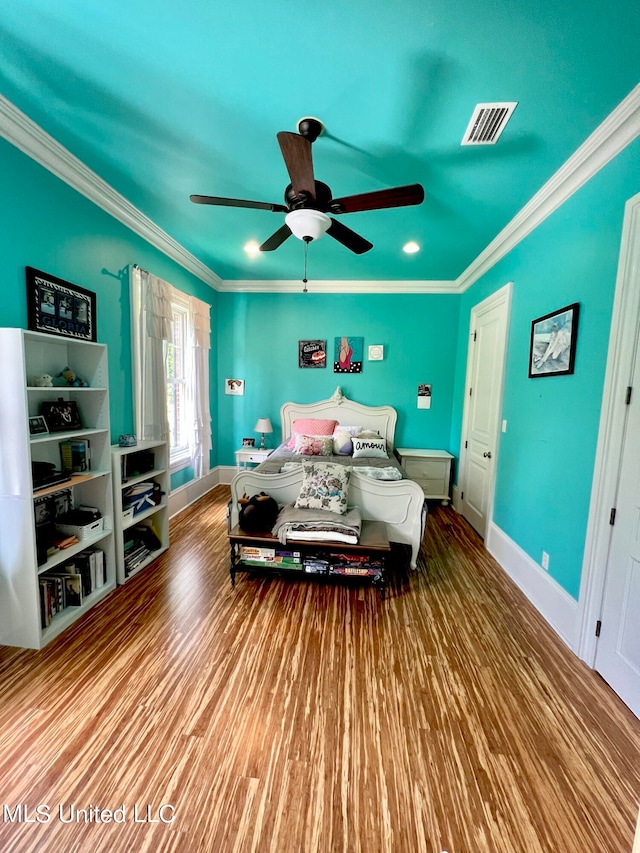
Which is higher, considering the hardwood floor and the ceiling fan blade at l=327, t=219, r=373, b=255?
the ceiling fan blade at l=327, t=219, r=373, b=255

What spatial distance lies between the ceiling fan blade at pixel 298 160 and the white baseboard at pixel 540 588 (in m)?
2.66

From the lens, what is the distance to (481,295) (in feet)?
11.6

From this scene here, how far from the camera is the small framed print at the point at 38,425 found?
6.10 feet

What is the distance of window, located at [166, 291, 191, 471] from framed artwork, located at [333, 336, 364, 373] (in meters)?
1.90

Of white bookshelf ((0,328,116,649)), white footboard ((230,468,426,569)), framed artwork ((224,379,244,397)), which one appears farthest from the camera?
framed artwork ((224,379,244,397))

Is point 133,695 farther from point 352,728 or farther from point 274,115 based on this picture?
point 274,115

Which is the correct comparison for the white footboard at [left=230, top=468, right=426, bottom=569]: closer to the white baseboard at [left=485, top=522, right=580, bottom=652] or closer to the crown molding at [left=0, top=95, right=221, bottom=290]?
the white baseboard at [left=485, top=522, right=580, bottom=652]

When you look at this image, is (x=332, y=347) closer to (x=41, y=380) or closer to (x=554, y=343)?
(x=554, y=343)

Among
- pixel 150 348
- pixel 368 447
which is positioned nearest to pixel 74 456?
pixel 150 348

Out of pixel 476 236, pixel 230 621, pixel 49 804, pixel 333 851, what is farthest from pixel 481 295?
pixel 49 804

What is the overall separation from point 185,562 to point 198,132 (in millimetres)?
2912

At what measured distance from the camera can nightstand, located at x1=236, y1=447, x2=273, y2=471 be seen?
4250mm

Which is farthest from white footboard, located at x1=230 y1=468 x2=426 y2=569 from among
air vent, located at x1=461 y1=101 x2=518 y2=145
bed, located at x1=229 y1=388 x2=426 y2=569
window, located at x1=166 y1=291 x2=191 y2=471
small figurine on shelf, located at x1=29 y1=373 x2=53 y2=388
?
air vent, located at x1=461 y1=101 x2=518 y2=145

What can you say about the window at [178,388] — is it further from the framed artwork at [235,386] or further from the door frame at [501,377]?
the door frame at [501,377]
